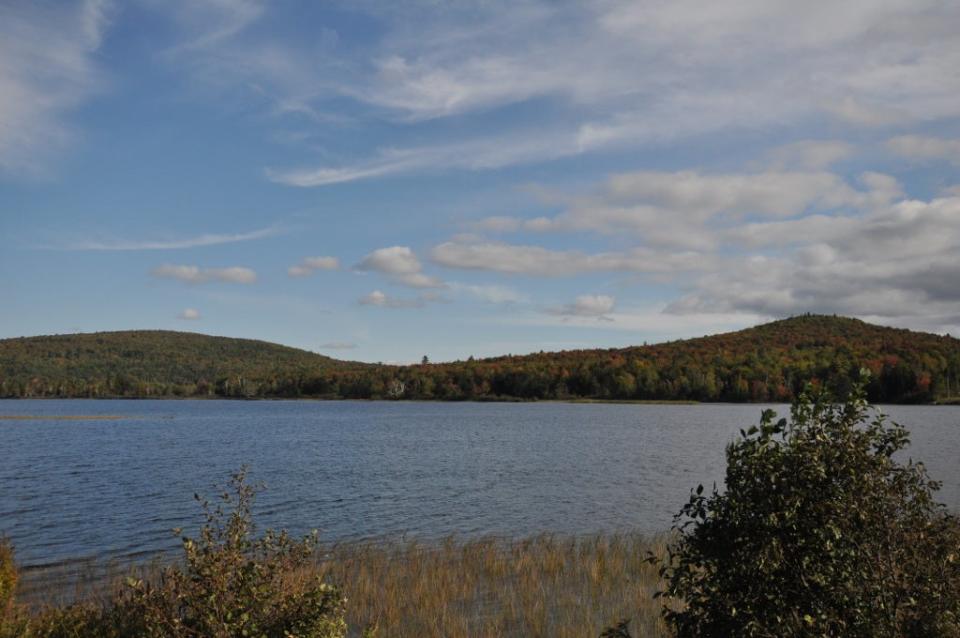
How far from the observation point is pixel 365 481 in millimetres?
44250

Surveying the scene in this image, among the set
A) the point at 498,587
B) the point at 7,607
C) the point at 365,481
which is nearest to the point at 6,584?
the point at 7,607

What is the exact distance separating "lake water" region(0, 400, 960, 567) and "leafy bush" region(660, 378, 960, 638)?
1969cm

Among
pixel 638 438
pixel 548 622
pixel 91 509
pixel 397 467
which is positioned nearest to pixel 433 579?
pixel 548 622

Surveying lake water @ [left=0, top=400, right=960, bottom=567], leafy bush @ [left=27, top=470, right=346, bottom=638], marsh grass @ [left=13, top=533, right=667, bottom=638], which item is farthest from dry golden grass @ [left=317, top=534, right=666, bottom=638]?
leafy bush @ [left=27, top=470, right=346, bottom=638]

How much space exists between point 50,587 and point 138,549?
567cm

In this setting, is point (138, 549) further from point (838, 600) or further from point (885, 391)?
point (885, 391)

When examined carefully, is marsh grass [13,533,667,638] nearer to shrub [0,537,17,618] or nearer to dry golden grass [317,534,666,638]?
dry golden grass [317,534,666,638]

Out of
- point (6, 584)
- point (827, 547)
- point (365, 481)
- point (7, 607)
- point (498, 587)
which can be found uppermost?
point (827, 547)

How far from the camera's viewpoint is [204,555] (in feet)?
33.4

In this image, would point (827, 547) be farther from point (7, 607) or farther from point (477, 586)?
point (477, 586)

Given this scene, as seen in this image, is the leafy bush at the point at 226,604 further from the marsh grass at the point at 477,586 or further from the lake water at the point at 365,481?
the lake water at the point at 365,481

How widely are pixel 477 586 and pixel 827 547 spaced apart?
43.4ft

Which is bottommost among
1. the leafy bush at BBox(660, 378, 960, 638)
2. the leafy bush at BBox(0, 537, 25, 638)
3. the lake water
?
the lake water

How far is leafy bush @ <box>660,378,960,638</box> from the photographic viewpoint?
26.3 feet
